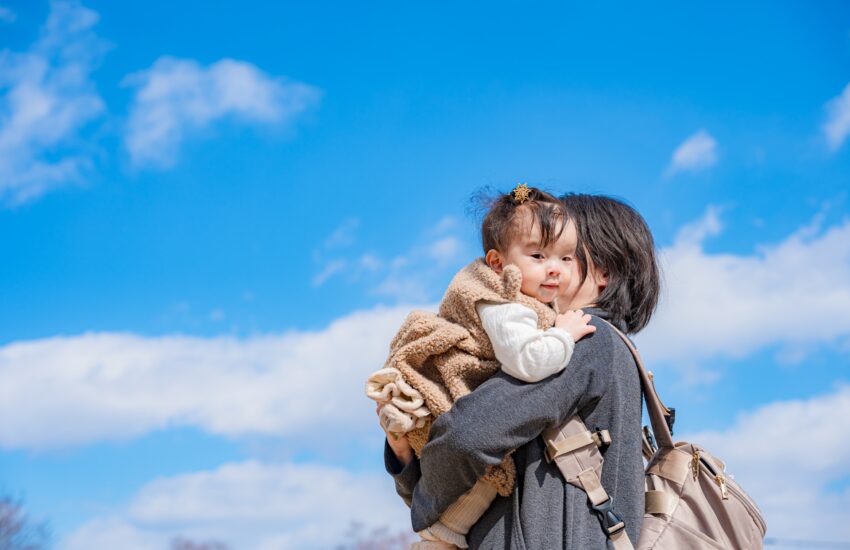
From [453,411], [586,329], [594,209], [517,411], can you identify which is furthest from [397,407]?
[594,209]

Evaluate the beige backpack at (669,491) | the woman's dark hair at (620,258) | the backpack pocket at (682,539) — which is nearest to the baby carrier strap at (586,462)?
the beige backpack at (669,491)

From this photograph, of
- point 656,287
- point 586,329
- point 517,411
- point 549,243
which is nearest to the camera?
point 517,411

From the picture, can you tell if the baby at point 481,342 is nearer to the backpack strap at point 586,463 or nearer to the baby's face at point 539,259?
the baby's face at point 539,259

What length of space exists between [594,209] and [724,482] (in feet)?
3.74

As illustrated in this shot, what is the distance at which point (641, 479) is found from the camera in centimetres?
295

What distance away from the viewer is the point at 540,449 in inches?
113

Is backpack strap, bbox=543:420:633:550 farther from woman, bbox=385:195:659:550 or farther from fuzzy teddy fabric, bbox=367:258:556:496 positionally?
fuzzy teddy fabric, bbox=367:258:556:496

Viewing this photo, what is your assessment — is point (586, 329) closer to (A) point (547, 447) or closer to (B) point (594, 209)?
(A) point (547, 447)

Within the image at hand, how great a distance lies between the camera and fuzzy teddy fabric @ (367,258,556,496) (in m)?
2.95

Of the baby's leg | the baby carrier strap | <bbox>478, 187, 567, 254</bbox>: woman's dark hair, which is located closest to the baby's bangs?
<bbox>478, 187, 567, 254</bbox>: woman's dark hair

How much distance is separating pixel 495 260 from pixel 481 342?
43 cm

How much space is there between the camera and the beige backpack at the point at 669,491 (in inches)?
111

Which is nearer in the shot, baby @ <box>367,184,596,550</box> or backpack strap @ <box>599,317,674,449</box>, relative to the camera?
baby @ <box>367,184,596,550</box>

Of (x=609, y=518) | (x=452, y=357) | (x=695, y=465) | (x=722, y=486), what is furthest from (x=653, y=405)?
(x=452, y=357)
